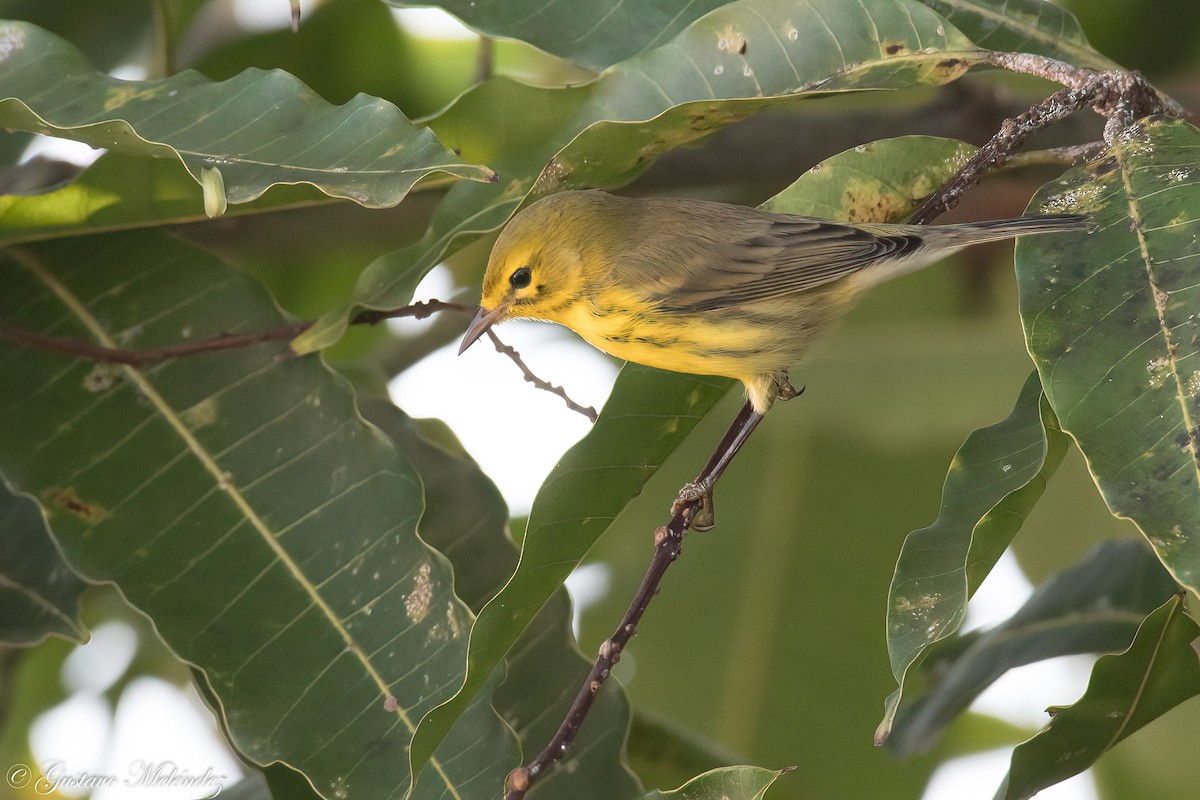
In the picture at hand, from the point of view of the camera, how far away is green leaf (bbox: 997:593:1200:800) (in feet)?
6.37

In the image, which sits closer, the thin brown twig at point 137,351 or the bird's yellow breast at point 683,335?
the thin brown twig at point 137,351

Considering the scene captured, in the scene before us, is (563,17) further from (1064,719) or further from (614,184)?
(1064,719)

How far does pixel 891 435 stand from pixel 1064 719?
175 centimetres

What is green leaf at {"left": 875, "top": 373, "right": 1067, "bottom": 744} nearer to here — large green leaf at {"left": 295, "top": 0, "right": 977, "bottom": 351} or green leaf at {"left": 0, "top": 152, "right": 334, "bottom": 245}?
large green leaf at {"left": 295, "top": 0, "right": 977, "bottom": 351}

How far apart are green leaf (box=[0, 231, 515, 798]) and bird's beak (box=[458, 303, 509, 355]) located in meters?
0.44

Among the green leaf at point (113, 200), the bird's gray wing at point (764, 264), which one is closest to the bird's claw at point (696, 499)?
the bird's gray wing at point (764, 264)

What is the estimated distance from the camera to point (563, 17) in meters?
2.40

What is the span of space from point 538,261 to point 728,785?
4.63 ft

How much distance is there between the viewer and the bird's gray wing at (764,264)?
8.51 ft

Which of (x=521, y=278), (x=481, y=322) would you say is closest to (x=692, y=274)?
(x=521, y=278)

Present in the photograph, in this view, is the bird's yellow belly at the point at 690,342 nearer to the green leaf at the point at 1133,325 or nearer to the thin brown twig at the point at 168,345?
the thin brown twig at the point at 168,345

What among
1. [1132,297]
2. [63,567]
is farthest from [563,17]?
[63,567]

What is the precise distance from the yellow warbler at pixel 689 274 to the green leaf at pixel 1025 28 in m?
0.40

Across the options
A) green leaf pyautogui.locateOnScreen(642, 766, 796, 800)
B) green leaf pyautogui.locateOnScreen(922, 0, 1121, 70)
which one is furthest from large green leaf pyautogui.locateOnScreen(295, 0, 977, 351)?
green leaf pyautogui.locateOnScreen(642, 766, 796, 800)
